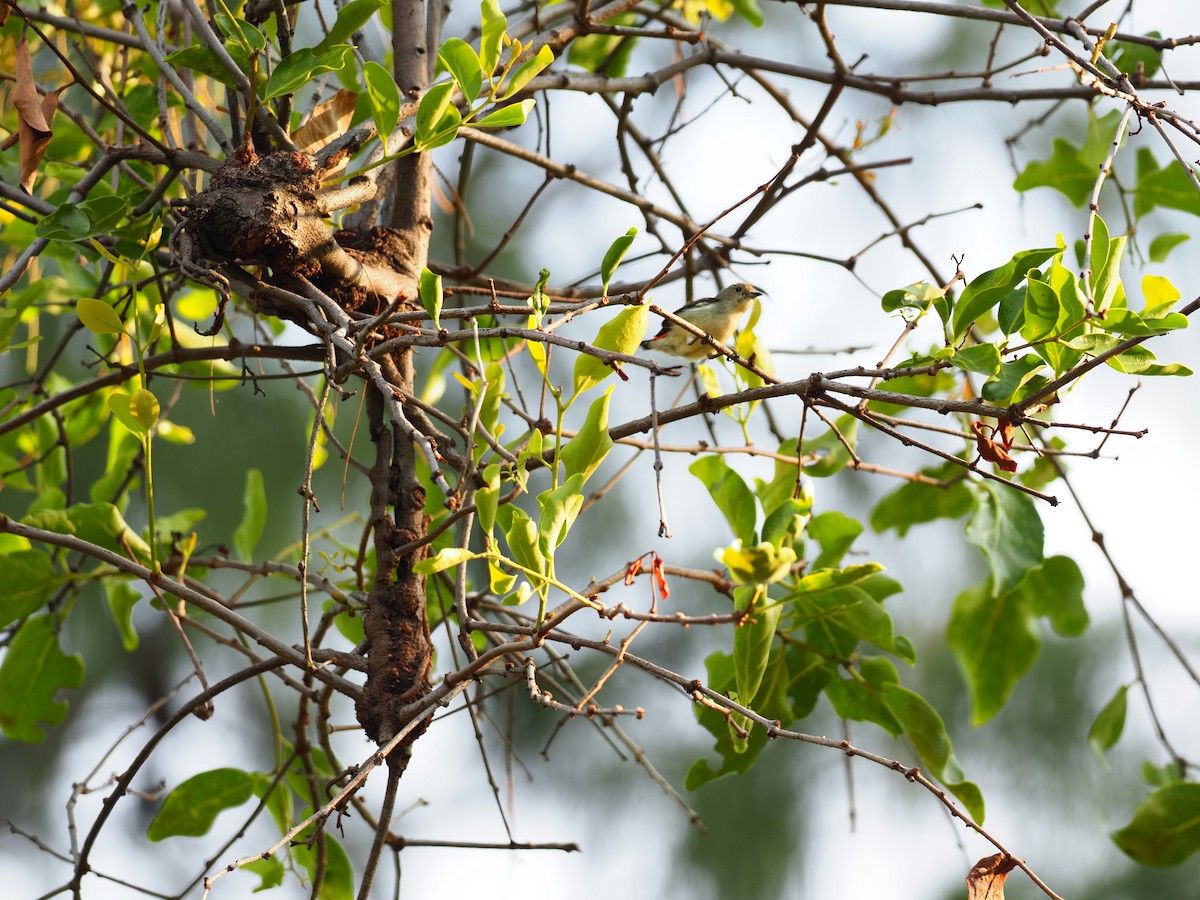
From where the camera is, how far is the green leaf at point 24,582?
1118 millimetres

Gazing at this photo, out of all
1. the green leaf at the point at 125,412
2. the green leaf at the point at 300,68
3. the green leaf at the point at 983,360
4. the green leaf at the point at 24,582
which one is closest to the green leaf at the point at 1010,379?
the green leaf at the point at 983,360

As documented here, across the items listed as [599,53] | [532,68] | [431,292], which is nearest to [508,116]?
[532,68]

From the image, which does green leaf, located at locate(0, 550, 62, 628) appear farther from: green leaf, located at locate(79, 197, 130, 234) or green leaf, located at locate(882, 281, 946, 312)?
green leaf, located at locate(882, 281, 946, 312)

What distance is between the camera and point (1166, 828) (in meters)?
1.24

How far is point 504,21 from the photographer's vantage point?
87 centimetres

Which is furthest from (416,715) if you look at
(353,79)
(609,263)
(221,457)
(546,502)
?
(221,457)

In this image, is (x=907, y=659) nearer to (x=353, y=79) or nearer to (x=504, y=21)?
(x=504, y=21)

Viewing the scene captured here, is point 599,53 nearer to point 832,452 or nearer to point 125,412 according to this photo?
point 832,452

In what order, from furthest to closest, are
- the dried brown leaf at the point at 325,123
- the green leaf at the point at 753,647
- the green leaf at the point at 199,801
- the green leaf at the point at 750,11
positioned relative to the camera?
the green leaf at the point at 750,11 < the green leaf at the point at 199,801 < the dried brown leaf at the point at 325,123 < the green leaf at the point at 753,647

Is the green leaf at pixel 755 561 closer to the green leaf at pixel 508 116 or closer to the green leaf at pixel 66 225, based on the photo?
the green leaf at pixel 508 116

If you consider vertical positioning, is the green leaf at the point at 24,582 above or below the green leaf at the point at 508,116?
below

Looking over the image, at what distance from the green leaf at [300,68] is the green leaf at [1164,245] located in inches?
38.6

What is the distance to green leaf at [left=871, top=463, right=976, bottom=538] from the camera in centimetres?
140

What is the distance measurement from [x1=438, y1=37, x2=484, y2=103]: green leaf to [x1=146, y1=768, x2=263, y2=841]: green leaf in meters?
0.73
